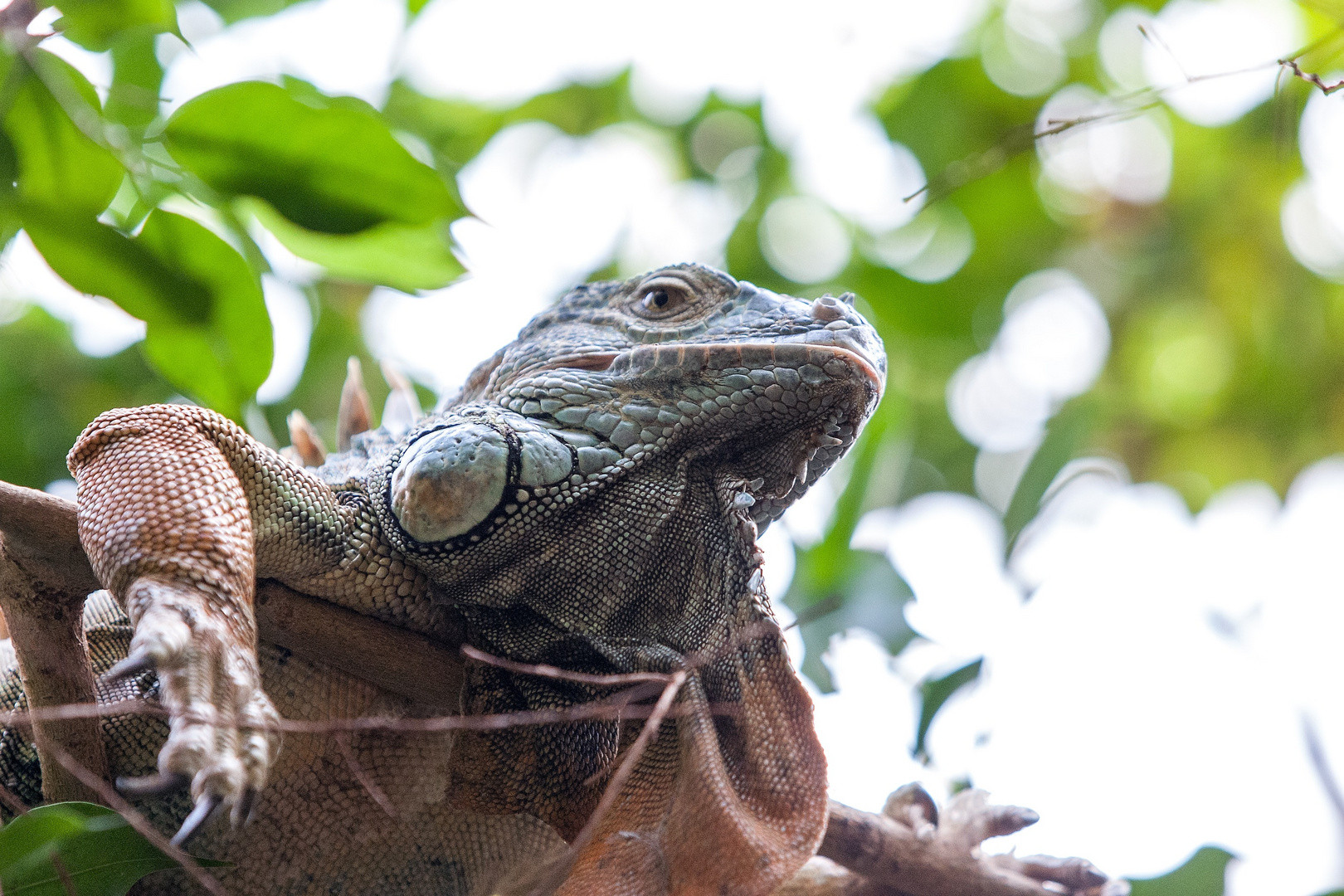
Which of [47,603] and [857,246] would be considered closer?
[47,603]

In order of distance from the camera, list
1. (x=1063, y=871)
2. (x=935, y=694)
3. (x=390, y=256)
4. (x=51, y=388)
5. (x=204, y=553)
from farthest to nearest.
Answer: (x=51, y=388), (x=935, y=694), (x=1063, y=871), (x=390, y=256), (x=204, y=553)

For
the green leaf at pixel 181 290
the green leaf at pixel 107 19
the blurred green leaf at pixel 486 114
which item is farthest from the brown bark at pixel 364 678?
the blurred green leaf at pixel 486 114

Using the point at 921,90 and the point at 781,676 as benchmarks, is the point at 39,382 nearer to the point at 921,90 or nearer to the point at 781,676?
the point at 781,676

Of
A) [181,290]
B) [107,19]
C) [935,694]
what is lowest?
[935,694]

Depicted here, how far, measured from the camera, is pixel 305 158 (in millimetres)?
3291

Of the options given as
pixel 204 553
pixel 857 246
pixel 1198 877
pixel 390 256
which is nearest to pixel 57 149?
pixel 390 256

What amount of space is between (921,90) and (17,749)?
586 cm

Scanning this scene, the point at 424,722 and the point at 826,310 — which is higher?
the point at 826,310

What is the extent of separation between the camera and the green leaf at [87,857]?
2.30 metres

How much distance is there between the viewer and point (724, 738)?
3.11 meters

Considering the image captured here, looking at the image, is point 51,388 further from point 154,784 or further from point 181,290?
point 154,784

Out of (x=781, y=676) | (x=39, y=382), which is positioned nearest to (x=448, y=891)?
(x=781, y=676)

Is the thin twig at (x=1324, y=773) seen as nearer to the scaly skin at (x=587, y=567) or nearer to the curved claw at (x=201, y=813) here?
the scaly skin at (x=587, y=567)

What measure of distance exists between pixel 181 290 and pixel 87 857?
155 cm
